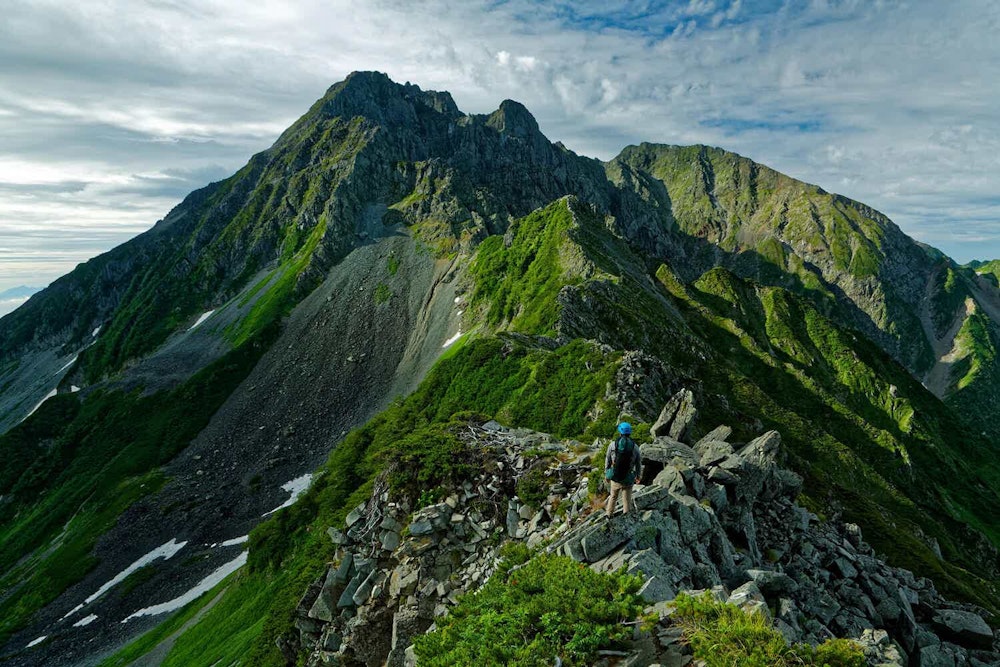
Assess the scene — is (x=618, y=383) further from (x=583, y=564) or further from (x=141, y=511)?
(x=141, y=511)

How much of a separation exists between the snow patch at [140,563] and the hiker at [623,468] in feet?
265

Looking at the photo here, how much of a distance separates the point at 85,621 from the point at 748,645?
281 ft

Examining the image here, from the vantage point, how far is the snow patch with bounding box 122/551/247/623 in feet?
194

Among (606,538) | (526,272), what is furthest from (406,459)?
(526,272)

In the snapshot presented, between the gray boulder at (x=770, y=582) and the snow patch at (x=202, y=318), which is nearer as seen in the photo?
the gray boulder at (x=770, y=582)

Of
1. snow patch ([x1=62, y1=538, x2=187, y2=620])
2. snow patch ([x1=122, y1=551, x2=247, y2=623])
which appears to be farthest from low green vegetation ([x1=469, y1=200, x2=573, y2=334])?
snow patch ([x1=62, y1=538, x2=187, y2=620])

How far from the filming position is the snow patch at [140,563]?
222ft

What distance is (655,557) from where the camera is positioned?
513 inches

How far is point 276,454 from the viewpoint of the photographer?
89.6 m

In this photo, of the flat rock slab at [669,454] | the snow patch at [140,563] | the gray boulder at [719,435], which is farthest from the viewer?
the snow patch at [140,563]

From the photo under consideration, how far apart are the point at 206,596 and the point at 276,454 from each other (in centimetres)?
3587

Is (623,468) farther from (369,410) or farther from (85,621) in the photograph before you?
(369,410)

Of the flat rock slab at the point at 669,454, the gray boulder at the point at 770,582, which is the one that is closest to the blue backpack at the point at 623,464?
the flat rock slab at the point at 669,454

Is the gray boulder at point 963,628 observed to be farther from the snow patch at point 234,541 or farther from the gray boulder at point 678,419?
the snow patch at point 234,541
